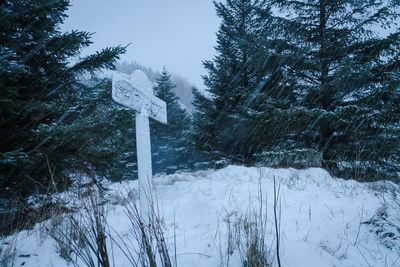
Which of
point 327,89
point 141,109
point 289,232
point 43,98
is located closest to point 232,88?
point 327,89

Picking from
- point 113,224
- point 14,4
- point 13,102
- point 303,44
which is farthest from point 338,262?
point 303,44

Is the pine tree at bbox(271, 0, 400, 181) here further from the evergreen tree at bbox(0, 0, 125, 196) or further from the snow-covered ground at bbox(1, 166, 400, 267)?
the evergreen tree at bbox(0, 0, 125, 196)

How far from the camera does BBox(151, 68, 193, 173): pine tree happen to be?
63.8ft

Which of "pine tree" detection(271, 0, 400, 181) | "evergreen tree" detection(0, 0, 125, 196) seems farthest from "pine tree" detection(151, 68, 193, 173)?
"evergreen tree" detection(0, 0, 125, 196)

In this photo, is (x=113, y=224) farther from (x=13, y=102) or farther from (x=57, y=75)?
(x=57, y=75)

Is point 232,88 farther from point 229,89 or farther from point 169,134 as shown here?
point 169,134

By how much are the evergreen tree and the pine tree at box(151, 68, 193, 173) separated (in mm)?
14208

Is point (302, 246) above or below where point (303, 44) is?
below

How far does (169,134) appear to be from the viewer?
66.2ft

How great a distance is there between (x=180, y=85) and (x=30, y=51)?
232ft

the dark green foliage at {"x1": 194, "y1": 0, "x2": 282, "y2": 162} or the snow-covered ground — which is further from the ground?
the dark green foliage at {"x1": 194, "y1": 0, "x2": 282, "y2": 162}

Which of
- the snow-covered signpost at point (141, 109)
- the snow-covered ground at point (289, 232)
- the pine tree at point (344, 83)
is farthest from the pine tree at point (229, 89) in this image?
the snow-covered signpost at point (141, 109)

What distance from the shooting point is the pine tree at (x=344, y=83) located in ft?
24.4

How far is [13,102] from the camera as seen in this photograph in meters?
3.72
